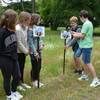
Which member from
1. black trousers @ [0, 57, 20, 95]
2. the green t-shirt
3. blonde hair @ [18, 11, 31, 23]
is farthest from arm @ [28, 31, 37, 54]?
the green t-shirt

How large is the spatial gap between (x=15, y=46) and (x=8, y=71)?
522 mm

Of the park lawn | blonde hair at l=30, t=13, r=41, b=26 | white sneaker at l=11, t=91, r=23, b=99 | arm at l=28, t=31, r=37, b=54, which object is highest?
blonde hair at l=30, t=13, r=41, b=26

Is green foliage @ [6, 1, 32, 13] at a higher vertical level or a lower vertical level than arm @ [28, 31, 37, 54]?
lower

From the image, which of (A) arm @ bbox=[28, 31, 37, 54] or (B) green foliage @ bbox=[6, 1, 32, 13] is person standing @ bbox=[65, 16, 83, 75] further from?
(B) green foliage @ bbox=[6, 1, 32, 13]

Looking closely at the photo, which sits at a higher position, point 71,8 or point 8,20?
point 8,20

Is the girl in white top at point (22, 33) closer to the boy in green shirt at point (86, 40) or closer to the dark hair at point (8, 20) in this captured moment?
the dark hair at point (8, 20)

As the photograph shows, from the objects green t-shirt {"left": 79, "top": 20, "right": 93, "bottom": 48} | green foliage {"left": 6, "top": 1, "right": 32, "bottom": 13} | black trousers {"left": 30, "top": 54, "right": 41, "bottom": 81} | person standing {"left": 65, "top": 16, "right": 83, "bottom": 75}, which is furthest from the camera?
green foliage {"left": 6, "top": 1, "right": 32, "bottom": 13}

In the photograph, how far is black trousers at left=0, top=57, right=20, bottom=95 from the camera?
7.70 m

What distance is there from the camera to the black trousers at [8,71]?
7.70m

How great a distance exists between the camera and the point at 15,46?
7.81 meters

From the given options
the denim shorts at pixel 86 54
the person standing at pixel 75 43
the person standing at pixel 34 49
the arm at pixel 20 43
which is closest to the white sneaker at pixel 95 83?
the denim shorts at pixel 86 54

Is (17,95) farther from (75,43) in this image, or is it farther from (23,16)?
(75,43)

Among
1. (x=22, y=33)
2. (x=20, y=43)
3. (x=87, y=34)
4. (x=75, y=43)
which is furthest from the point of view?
(x=75, y=43)

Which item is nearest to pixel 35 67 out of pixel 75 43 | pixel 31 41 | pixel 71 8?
pixel 31 41
